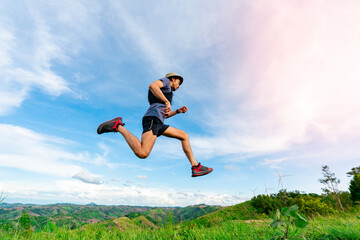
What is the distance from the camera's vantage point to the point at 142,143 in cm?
496

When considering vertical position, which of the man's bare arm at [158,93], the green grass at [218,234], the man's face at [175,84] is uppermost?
the man's face at [175,84]

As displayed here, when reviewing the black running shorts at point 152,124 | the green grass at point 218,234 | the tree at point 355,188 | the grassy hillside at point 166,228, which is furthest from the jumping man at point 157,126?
Answer: the tree at point 355,188

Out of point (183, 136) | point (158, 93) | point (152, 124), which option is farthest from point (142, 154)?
point (158, 93)

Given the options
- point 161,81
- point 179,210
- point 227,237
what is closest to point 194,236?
point 227,237

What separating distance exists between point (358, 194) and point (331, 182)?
256 inches

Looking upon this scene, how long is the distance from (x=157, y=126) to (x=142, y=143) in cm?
54

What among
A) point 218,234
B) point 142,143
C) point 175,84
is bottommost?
point 218,234

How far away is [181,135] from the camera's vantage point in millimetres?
5520

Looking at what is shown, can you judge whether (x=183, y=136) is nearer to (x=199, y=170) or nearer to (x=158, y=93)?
(x=199, y=170)

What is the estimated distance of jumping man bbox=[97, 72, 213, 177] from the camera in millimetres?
4988

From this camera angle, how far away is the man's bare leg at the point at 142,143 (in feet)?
16.0

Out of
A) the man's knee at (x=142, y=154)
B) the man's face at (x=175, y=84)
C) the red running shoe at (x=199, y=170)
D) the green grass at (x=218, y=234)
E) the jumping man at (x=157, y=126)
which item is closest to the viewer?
the green grass at (x=218, y=234)

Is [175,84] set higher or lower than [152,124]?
higher

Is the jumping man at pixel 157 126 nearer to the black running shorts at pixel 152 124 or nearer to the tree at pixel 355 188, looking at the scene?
the black running shorts at pixel 152 124
